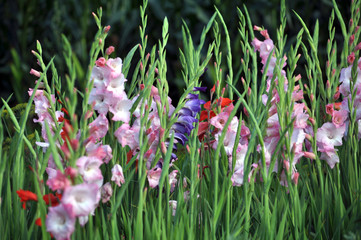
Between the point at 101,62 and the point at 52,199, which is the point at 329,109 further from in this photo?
the point at 52,199

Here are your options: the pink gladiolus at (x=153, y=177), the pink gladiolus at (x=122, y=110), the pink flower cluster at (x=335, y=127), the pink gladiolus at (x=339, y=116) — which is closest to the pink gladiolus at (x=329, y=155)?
the pink flower cluster at (x=335, y=127)

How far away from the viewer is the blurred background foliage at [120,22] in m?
4.19

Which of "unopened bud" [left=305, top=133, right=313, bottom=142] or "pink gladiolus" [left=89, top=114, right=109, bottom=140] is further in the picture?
"unopened bud" [left=305, top=133, right=313, bottom=142]

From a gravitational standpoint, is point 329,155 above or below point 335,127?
below

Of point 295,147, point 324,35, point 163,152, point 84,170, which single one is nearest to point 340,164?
point 295,147

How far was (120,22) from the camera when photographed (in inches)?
174

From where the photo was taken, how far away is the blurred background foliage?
419cm

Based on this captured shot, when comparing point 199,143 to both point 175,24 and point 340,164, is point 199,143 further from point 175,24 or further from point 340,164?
point 175,24

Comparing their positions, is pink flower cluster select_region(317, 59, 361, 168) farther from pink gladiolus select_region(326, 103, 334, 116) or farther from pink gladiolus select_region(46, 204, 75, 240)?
pink gladiolus select_region(46, 204, 75, 240)

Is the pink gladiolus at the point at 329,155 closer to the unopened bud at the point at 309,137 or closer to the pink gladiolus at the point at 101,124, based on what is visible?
the unopened bud at the point at 309,137

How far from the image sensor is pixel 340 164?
210 cm

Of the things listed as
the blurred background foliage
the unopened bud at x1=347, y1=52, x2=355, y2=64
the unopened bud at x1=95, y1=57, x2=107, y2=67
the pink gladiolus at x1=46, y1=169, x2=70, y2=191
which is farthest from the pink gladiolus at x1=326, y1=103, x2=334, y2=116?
the blurred background foliage

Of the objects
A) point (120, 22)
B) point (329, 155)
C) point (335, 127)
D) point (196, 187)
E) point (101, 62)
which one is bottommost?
point (196, 187)

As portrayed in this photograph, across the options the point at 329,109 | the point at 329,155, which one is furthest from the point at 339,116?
the point at 329,155
